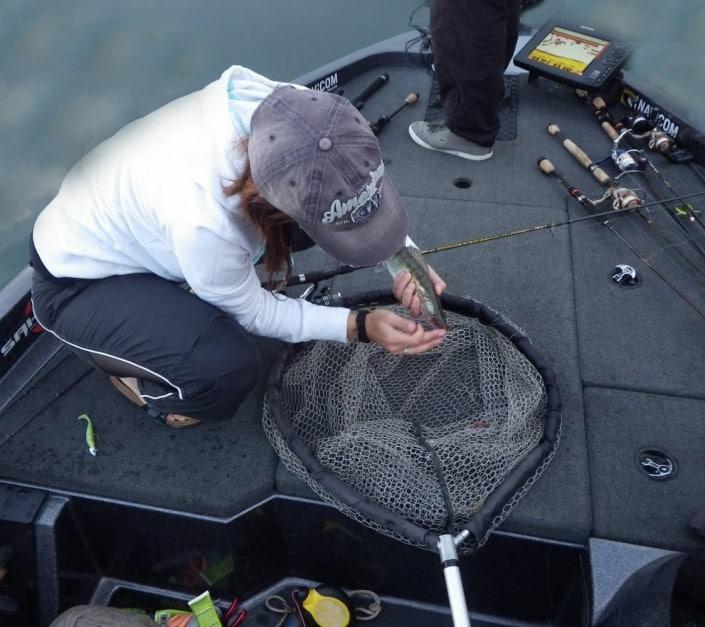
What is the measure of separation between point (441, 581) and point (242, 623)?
0.65m

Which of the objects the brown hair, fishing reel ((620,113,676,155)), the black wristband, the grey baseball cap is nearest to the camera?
the grey baseball cap

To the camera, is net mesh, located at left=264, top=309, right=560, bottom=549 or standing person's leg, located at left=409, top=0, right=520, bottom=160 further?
standing person's leg, located at left=409, top=0, right=520, bottom=160

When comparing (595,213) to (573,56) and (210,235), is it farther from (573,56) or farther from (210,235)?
(210,235)

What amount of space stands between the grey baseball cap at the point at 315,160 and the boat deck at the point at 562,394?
0.88 m

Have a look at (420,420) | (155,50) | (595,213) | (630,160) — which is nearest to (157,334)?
(420,420)

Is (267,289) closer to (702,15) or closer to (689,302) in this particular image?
(689,302)

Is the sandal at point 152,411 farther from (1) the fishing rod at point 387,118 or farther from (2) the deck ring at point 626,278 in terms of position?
(1) the fishing rod at point 387,118

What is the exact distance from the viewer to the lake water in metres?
4.17

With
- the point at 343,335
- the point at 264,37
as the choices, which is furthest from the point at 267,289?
the point at 264,37

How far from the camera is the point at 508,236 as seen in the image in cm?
272

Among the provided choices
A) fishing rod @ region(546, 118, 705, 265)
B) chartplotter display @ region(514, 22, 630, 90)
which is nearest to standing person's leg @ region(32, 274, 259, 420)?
fishing rod @ region(546, 118, 705, 265)

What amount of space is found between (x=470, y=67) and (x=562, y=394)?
58.3 inches

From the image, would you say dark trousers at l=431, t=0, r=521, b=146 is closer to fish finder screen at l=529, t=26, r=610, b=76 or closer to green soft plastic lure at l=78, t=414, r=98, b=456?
fish finder screen at l=529, t=26, r=610, b=76

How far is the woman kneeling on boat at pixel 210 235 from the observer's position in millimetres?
1450
